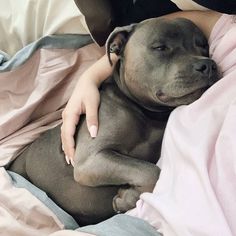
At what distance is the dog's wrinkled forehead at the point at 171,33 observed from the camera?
149cm

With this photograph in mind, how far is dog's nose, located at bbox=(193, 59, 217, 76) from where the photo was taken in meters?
1.32

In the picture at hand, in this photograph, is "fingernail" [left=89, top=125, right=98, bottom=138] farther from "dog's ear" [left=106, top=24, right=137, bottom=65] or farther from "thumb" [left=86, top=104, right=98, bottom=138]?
"dog's ear" [left=106, top=24, right=137, bottom=65]

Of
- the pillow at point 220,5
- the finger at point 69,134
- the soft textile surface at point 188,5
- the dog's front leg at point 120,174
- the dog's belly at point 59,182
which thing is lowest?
the dog's belly at point 59,182

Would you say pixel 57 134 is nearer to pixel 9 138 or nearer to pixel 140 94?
pixel 9 138

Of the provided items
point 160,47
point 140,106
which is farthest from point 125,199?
point 160,47

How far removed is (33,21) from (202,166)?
97cm

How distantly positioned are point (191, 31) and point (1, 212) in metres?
0.74

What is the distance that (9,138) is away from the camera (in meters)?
1.74

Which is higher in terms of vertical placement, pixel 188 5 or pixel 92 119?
pixel 188 5

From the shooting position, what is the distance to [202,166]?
1.13m

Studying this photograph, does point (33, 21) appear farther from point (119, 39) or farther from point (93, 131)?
point (93, 131)

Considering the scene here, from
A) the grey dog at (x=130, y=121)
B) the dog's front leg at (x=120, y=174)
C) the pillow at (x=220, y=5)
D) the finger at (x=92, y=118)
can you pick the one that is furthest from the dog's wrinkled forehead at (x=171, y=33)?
the dog's front leg at (x=120, y=174)

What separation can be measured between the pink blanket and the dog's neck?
0.19 meters

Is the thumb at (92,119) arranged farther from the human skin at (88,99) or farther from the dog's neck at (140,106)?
the dog's neck at (140,106)
